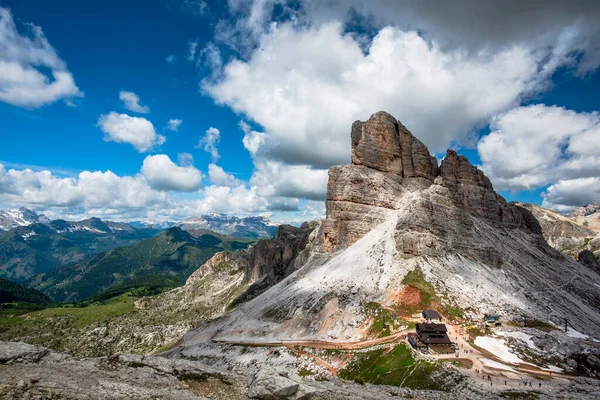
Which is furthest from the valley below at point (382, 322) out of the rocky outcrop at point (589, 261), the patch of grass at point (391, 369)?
the rocky outcrop at point (589, 261)

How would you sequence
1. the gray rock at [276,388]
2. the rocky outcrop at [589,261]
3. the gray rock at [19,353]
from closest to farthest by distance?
the gray rock at [276,388]
the gray rock at [19,353]
the rocky outcrop at [589,261]

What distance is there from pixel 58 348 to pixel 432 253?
488 feet

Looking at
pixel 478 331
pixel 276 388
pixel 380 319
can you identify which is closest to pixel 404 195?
pixel 380 319

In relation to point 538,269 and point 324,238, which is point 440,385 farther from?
point 538,269

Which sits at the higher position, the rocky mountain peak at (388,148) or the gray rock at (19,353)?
the rocky mountain peak at (388,148)

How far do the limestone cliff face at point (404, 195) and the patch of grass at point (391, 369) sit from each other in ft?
117

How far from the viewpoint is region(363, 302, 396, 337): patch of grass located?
6284 centimetres

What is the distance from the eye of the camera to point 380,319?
66.4 meters

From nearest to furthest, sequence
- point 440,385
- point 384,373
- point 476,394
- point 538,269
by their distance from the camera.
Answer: point 476,394 < point 440,385 < point 384,373 < point 538,269

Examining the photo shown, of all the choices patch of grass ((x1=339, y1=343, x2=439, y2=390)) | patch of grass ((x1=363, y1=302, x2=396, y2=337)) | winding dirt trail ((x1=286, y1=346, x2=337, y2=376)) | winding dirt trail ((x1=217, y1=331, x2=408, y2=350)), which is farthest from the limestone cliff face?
winding dirt trail ((x1=286, y1=346, x2=337, y2=376))

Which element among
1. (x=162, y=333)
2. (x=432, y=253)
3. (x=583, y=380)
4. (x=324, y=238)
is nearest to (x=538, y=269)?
(x=432, y=253)

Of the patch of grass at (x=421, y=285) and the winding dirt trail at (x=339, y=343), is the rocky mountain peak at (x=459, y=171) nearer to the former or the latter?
the patch of grass at (x=421, y=285)

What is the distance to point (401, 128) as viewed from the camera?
12700 centimetres

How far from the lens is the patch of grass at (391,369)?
45812mm
